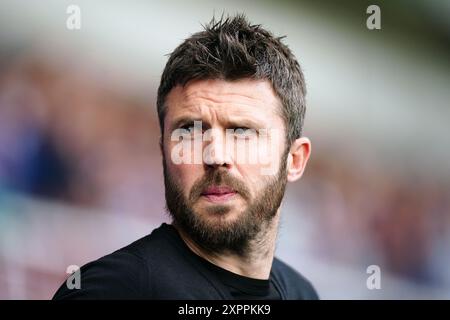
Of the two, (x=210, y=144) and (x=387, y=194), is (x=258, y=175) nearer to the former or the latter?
(x=210, y=144)

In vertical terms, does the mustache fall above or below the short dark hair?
below

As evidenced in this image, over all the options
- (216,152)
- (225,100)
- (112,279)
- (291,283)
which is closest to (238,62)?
(225,100)

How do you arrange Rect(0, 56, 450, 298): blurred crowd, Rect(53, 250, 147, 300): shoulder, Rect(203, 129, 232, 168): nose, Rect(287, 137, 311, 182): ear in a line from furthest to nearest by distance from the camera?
Rect(0, 56, 450, 298): blurred crowd → Rect(287, 137, 311, 182): ear → Rect(203, 129, 232, 168): nose → Rect(53, 250, 147, 300): shoulder

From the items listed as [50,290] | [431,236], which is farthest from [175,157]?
[431,236]

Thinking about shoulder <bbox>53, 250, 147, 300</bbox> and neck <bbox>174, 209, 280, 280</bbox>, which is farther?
neck <bbox>174, 209, 280, 280</bbox>

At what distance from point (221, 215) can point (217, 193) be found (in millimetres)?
56

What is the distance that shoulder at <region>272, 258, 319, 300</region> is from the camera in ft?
5.70

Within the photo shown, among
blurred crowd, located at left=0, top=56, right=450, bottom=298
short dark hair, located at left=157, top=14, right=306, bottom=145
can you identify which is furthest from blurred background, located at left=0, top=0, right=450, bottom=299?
short dark hair, located at left=157, top=14, right=306, bottom=145

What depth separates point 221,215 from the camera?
1440 millimetres

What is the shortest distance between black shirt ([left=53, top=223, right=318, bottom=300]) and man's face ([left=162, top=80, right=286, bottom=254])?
2.3 inches

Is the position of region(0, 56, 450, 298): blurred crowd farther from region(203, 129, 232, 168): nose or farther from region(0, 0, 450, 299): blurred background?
region(203, 129, 232, 168): nose

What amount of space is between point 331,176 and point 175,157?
5.01 feet

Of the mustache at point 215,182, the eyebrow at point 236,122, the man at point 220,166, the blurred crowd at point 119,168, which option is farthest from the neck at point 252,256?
the blurred crowd at point 119,168

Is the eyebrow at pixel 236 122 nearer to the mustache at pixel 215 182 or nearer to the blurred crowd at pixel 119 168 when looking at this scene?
the mustache at pixel 215 182
